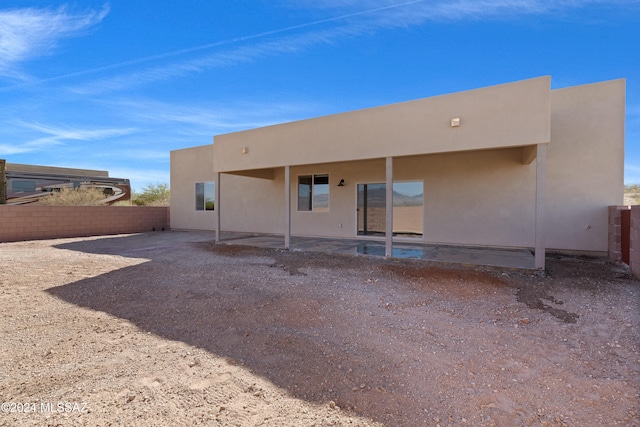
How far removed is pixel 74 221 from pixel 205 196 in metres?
5.41

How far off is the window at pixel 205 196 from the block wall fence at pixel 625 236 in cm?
1353

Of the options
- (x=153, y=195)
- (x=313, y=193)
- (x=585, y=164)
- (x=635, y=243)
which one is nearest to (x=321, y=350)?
(x=635, y=243)

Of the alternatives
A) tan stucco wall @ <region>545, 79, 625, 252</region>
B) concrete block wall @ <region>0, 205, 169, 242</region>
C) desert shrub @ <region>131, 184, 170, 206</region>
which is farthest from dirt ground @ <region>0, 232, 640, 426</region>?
desert shrub @ <region>131, 184, 170, 206</region>

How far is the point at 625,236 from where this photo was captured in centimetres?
656

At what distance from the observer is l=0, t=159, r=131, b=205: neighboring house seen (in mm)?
21172

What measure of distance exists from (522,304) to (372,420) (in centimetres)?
338

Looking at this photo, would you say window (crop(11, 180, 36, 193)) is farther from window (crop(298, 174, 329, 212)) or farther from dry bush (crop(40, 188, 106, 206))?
window (crop(298, 174, 329, 212))

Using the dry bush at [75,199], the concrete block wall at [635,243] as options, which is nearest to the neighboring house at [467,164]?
the concrete block wall at [635,243]

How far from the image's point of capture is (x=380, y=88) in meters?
12.2

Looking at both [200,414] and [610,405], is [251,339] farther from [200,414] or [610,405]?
[610,405]

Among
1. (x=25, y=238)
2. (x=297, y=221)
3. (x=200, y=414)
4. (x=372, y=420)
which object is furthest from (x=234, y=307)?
(x=25, y=238)

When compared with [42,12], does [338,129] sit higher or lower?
lower

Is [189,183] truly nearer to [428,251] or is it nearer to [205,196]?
[205,196]

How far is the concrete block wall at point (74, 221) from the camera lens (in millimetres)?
11883
